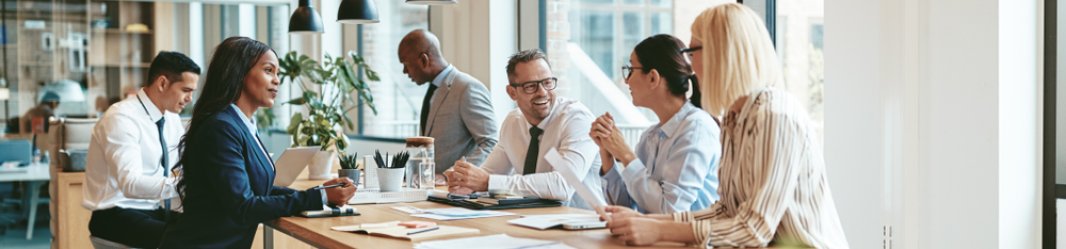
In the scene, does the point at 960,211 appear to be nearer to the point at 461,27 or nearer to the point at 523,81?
the point at 523,81

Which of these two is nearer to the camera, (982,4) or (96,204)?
(982,4)

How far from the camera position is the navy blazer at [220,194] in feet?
9.93

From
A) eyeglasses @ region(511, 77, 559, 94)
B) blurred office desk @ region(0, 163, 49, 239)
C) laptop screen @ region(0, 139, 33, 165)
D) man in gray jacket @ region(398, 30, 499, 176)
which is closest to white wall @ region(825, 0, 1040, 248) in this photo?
eyeglasses @ region(511, 77, 559, 94)

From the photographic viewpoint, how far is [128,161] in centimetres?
417

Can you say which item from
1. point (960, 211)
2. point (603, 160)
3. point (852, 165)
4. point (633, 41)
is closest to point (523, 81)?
point (603, 160)

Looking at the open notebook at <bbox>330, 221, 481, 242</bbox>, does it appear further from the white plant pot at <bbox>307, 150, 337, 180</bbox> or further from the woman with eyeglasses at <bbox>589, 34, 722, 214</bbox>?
the white plant pot at <bbox>307, 150, 337, 180</bbox>

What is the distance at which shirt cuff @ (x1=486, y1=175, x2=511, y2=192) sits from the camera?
360 centimetres

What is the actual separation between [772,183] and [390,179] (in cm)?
180

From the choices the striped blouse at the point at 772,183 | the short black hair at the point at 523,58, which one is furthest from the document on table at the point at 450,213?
the striped blouse at the point at 772,183

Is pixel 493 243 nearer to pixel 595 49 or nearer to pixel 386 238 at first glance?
pixel 386 238

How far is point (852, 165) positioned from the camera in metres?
4.02

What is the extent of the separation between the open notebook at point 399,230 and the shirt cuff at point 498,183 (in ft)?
2.20

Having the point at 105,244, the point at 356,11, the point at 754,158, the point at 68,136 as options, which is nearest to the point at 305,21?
the point at 356,11

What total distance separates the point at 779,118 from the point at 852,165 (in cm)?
186
